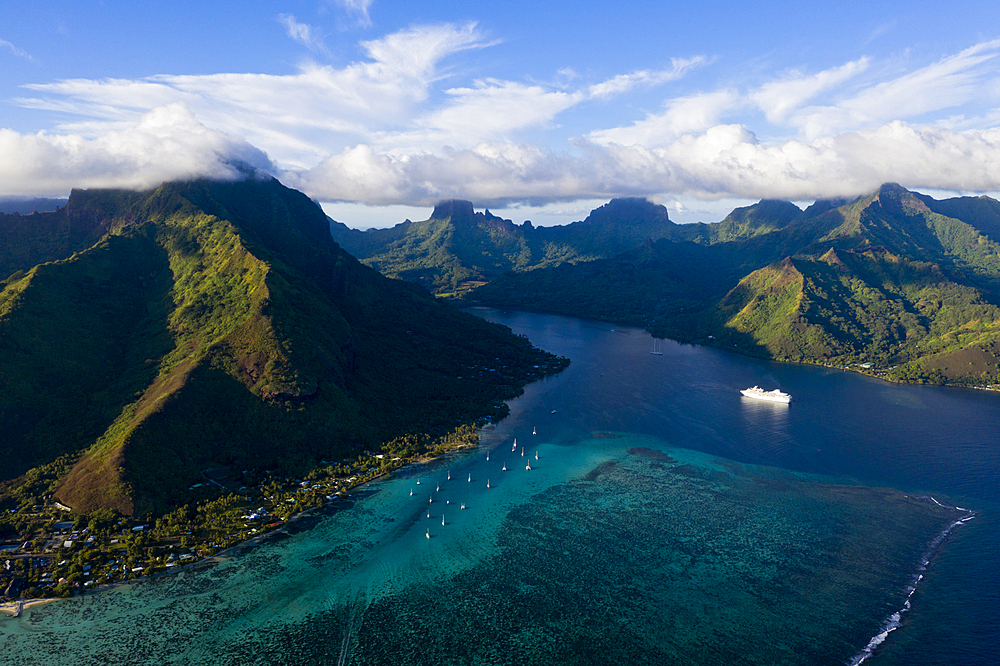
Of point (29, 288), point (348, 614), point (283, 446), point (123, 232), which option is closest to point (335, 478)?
point (283, 446)

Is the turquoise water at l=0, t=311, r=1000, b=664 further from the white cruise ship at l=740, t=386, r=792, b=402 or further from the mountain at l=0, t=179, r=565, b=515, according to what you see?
the white cruise ship at l=740, t=386, r=792, b=402

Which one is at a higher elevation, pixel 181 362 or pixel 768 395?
pixel 181 362

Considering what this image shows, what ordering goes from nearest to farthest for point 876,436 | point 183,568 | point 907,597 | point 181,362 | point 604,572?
point 907,597 → point 183,568 → point 604,572 → point 181,362 → point 876,436

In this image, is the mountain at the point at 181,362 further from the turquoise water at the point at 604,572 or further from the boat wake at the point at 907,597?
the boat wake at the point at 907,597

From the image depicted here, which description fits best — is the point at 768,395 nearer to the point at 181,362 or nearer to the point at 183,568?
the point at 183,568


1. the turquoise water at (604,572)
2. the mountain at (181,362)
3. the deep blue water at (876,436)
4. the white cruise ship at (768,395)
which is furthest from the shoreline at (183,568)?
the white cruise ship at (768,395)

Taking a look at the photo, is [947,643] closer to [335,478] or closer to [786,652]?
[786,652]

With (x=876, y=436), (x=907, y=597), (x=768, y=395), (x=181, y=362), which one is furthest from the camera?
(x=768, y=395)

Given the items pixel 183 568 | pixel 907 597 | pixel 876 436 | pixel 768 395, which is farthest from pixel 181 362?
pixel 876 436
